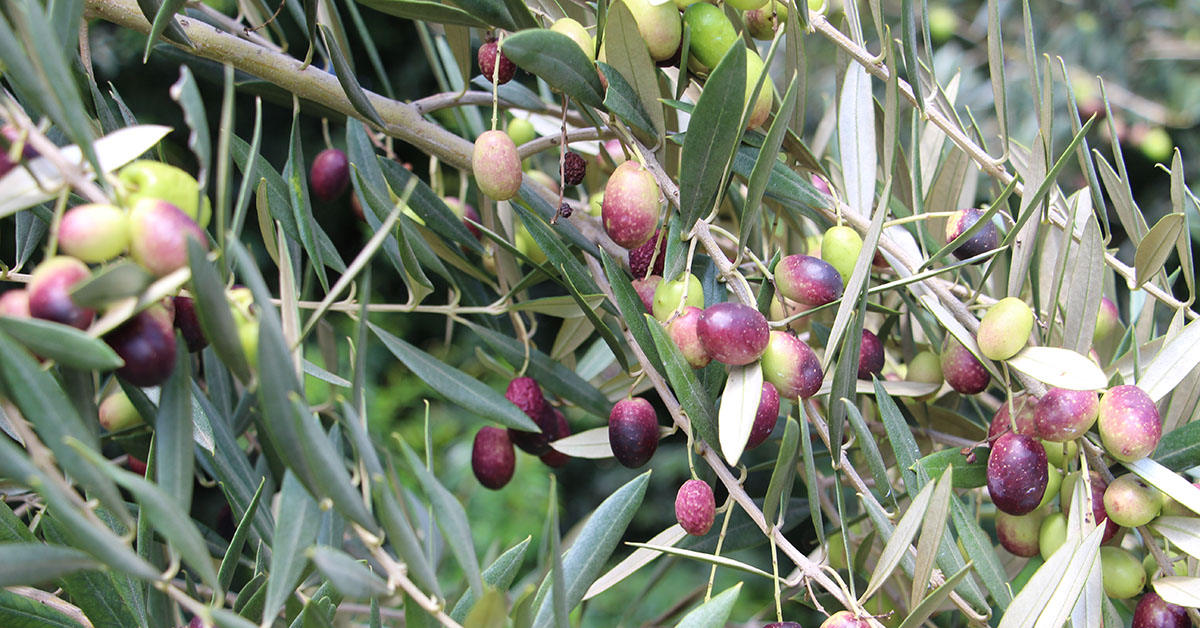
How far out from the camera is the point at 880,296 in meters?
0.75

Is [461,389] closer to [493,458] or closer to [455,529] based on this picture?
[493,458]

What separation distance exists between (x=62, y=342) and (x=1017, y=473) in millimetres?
491

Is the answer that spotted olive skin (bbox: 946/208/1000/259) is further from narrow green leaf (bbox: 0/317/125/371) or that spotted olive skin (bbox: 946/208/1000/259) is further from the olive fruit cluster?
narrow green leaf (bbox: 0/317/125/371)

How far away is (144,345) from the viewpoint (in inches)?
12.5

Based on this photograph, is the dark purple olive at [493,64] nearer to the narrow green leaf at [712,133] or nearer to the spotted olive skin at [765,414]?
the narrow green leaf at [712,133]

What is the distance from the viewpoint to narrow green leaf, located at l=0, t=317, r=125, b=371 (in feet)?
0.91

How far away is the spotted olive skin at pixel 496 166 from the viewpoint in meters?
0.53

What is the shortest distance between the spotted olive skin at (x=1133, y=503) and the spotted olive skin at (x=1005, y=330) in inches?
4.5

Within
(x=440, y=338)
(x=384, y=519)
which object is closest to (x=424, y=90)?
(x=440, y=338)

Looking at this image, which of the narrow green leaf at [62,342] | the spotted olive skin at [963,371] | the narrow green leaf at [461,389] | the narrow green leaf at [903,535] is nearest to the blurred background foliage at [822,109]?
the narrow green leaf at [461,389]

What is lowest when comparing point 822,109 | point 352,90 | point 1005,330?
point 822,109

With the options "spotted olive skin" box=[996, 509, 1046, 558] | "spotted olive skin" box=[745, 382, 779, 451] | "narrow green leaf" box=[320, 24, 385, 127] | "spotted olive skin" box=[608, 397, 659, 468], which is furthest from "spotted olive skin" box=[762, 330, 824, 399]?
"narrow green leaf" box=[320, 24, 385, 127]

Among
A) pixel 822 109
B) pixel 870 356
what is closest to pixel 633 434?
pixel 870 356

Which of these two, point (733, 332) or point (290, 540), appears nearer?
point (290, 540)
